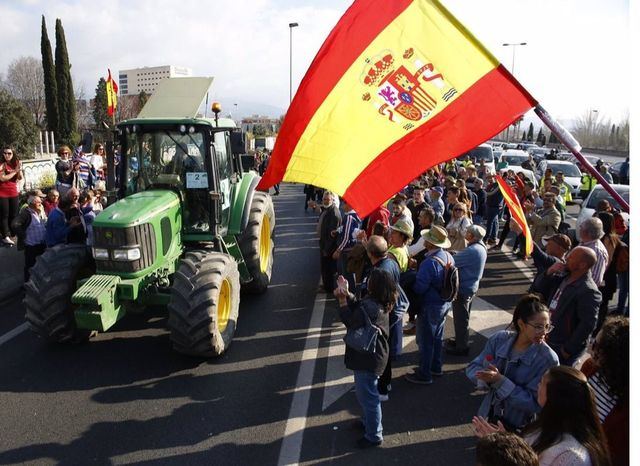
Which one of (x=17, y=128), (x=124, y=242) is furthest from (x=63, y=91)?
(x=124, y=242)

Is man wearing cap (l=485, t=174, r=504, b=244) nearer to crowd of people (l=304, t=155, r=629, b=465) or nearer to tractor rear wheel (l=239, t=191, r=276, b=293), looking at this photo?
crowd of people (l=304, t=155, r=629, b=465)

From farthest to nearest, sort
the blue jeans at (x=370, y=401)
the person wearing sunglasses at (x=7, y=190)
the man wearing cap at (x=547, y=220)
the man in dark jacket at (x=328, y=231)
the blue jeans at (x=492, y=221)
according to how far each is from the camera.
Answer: the blue jeans at (x=492, y=221), the person wearing sunglasses at (x=7, y=190), the man wearing cap at (x=547, y=220), the man in dark jacket at (x=328, y=231), the blue jeans at (x=370, y=401)

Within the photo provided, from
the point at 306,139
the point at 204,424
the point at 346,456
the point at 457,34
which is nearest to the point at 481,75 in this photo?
the point at 457,34

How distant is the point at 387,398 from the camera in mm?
4793

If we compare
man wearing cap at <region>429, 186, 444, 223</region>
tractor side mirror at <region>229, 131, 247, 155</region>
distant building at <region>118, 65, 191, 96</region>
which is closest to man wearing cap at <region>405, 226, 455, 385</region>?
tractor side mirror at <region>229, 131, 247, 155</region>

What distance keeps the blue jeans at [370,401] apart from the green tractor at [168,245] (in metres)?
1.85

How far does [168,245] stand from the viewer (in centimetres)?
593

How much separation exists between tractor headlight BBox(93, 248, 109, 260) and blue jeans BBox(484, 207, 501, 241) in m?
8.17

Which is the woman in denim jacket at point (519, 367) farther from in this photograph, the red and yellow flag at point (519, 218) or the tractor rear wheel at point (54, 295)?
the tractor rear wheel at point (54, 295)

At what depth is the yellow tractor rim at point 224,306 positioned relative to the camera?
5.75 meters

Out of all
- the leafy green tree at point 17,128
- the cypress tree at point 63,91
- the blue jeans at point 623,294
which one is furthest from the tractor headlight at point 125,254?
the cypress tree at point 63,91

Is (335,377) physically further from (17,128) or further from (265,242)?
(17,128)

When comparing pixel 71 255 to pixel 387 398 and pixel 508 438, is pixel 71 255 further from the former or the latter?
pixel 508 438

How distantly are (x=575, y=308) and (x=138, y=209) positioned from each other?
447 centimetres
